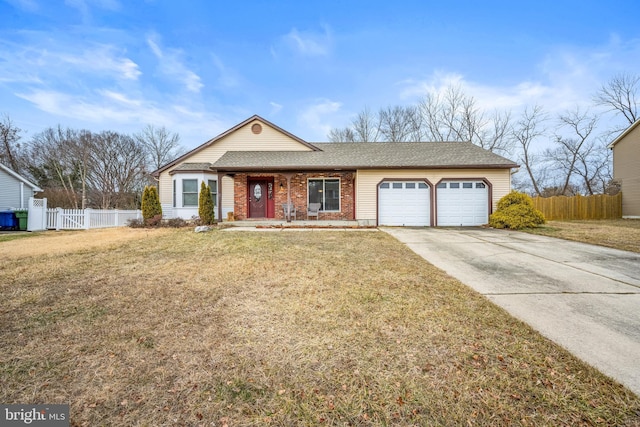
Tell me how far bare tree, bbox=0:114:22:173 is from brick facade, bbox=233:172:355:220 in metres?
25.8

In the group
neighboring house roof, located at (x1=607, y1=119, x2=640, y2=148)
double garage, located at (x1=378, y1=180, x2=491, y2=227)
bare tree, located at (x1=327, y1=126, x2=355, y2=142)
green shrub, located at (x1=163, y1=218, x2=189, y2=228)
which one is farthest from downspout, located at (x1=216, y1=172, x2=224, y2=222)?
neighboring house roof, located at (x1=607, y1=119, x2=640, y2=148)

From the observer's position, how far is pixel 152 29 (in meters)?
14.6

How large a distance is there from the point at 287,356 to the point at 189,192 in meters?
14.0

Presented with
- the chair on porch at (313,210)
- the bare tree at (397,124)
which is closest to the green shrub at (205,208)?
the chair on porch at (313,210)

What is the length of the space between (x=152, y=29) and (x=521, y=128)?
3207 cm

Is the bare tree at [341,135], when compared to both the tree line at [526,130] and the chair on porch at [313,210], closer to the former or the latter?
the tree line at [526,130]

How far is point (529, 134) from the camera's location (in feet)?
91.0

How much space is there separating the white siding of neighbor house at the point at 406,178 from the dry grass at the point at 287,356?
8.79 meters

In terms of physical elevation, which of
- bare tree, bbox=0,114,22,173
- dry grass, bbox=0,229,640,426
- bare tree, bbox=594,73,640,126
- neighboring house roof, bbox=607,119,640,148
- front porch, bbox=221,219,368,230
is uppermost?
bare tree, bbox=594,73,640,126

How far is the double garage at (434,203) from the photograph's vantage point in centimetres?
1309

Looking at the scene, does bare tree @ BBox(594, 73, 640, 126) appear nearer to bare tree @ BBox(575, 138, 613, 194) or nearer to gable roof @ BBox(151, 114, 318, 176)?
bare tree @ BBox(575, 138, 613, 194)

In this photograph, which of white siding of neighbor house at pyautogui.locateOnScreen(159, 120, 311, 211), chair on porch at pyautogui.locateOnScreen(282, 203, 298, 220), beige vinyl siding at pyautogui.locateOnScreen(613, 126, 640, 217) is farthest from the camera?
beige vinyl siding at pyautogui.locateOnScreen(613, 126, 640, 217)

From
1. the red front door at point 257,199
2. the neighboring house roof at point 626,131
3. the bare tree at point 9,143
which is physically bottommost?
the red front door at point 257,199

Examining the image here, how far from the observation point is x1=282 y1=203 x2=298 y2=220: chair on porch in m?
13.4
